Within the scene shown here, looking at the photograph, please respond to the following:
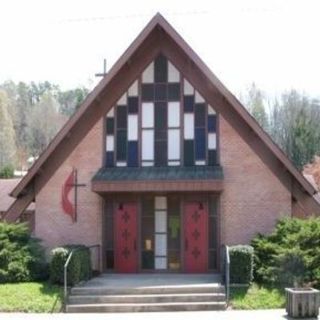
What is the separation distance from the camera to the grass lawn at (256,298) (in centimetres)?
1820

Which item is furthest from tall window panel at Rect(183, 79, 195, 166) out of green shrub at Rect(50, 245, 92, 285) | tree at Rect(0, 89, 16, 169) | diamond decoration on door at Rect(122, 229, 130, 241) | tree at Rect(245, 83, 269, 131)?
tree at Rect(0, 89, 16, 169)

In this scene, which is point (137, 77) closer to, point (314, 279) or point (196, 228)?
point (196, 228)

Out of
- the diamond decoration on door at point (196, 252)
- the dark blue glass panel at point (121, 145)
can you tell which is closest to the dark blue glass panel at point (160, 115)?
the dark blue glass panel at point (121, 145)

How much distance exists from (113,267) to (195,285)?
4587 millimetres

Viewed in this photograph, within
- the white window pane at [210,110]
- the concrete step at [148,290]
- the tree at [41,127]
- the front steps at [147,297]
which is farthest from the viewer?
the tree at [41,127]

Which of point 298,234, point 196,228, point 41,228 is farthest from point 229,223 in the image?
point 41,228

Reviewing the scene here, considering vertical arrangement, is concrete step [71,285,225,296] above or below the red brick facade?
below

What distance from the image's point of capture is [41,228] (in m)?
24.0

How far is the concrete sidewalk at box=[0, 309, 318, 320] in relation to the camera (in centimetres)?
1673

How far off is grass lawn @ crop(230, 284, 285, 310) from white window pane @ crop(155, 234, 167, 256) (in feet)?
14.4

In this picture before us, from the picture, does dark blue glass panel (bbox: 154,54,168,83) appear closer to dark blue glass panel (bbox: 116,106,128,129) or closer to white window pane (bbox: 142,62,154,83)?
white window pane (bbox: 142,62,154,83)

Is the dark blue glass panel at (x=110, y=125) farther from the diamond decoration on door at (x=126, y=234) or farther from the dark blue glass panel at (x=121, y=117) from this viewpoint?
the diamond decoration on door at (x=126, y=234)

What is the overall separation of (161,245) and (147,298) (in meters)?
4.64

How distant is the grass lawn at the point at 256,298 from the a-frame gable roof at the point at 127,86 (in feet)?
14.9
